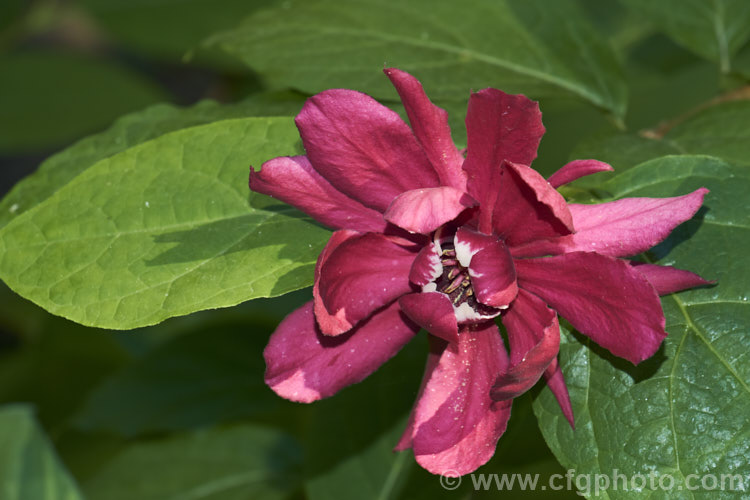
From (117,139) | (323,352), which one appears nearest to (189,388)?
(117,139)

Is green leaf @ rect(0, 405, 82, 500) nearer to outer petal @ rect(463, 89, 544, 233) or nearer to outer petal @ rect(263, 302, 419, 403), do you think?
outer petal @ rect(263, 302, 419, 403)


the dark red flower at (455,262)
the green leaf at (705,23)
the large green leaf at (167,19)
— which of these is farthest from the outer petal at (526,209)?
the large green leaf at (167,19)

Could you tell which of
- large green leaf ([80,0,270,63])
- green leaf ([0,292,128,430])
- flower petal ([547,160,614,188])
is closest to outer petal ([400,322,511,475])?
flower petal ([547,160,614,188])

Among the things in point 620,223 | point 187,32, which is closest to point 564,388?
point 620,223

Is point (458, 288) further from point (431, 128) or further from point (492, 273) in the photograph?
point (431, 128)

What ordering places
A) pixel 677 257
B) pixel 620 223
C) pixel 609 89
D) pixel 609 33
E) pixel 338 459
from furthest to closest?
pixel 609 33, pixel 338 459, pixel 609 89, pixel 677 257, pixel 620 223

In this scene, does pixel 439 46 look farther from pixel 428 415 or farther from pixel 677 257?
pixel 428 415
